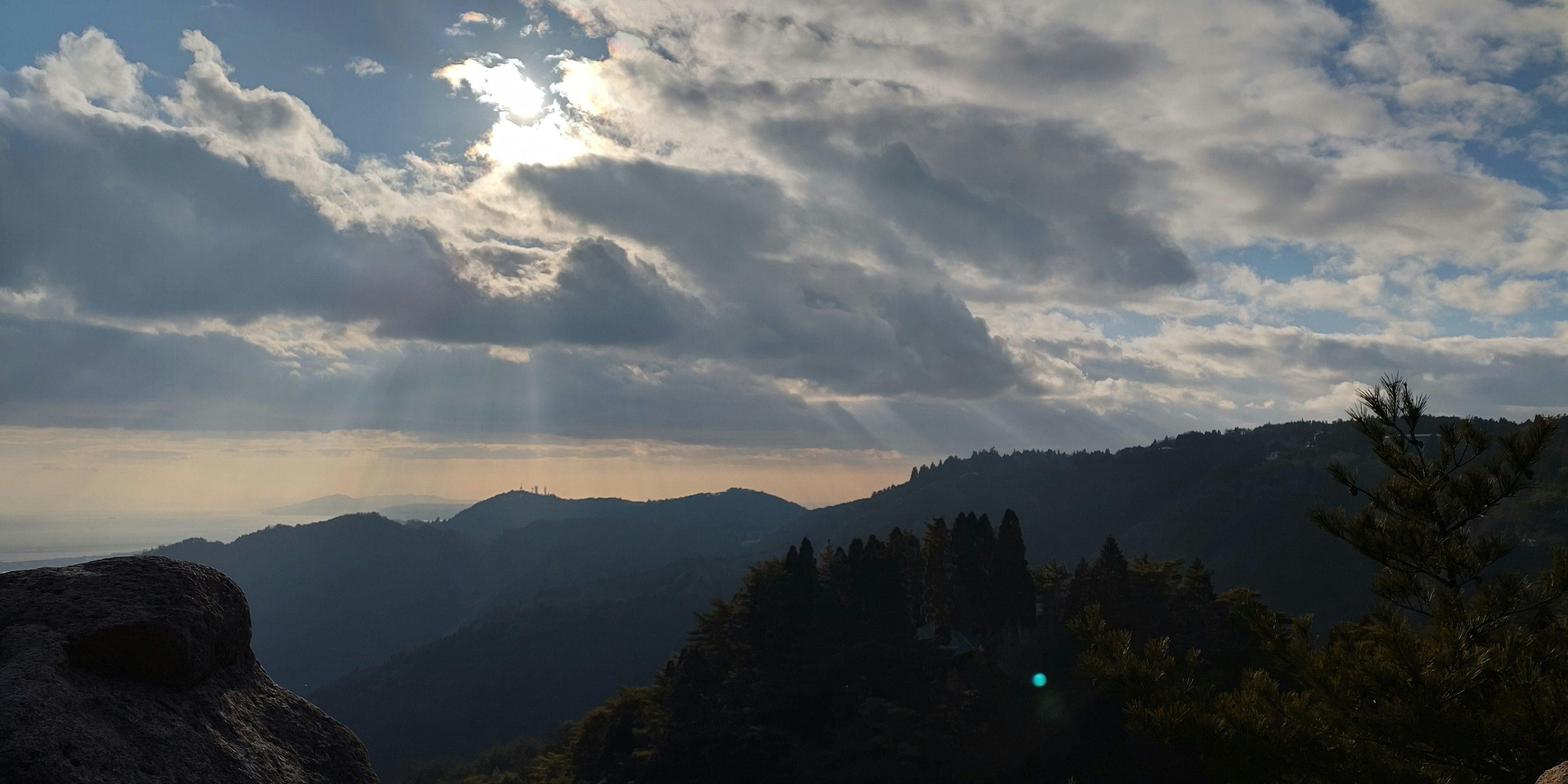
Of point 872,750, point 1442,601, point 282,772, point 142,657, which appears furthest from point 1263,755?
point 872,750

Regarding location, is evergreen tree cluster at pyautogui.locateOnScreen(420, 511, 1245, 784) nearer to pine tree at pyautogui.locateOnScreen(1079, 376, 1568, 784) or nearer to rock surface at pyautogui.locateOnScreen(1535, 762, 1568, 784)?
pine tree at pyautogui.locateOnScreen(1079, 376, 1568, 784)

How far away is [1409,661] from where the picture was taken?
44.5 feet

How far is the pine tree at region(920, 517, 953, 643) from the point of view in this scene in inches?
3492

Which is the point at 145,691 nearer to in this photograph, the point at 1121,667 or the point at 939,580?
the point at 1121,667

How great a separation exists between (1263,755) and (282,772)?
1737 cm

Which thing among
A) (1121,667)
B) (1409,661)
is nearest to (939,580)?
(1121,667)

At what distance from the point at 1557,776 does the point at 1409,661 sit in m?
6.75

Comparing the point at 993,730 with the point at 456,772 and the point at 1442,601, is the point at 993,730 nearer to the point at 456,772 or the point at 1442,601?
the point at 1442,601

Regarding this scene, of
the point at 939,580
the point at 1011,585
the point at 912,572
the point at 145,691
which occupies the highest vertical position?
the point at 145,691

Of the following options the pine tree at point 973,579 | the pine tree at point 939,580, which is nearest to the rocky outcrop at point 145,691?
the pine tree at point 973,579

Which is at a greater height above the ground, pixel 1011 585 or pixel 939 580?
pixel 939 580

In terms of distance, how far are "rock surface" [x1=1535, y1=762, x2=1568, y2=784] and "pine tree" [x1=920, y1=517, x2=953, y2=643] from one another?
81092mm

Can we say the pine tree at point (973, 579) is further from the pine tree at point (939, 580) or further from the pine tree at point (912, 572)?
the pine tree at point (912, 572)

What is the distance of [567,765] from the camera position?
3223 inches
